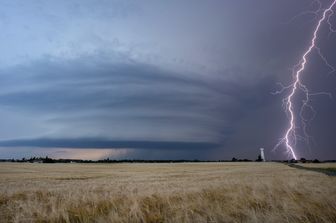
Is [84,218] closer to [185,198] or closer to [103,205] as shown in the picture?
[103,205]

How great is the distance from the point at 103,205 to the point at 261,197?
3.02 meters

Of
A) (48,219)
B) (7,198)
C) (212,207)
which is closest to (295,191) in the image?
(212,207)

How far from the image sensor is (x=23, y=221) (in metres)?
5.46

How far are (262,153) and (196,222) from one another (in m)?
152

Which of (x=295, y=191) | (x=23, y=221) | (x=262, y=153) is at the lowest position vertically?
(x=23, y=221)

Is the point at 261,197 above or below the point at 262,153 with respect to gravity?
below

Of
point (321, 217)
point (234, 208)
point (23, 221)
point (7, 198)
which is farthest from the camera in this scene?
point (7, 198)

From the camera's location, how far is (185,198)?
7.36 meters

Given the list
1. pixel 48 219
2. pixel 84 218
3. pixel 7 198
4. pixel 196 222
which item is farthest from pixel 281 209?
pixel 7 198

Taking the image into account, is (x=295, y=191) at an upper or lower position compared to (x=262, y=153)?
lower

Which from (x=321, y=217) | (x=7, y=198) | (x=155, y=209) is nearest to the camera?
(x=321, y=217)

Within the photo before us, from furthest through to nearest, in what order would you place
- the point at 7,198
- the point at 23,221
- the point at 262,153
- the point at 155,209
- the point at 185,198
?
the point at 262,153, the point at 7,198, the point at 185,198, the point at 155,209, the point at 23,221

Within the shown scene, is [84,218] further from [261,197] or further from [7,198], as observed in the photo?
[7,198]

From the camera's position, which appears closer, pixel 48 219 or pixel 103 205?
pixel 48 219
